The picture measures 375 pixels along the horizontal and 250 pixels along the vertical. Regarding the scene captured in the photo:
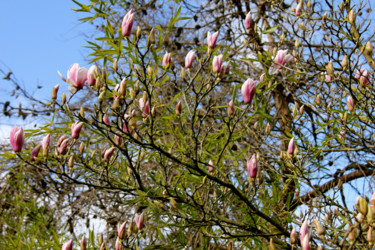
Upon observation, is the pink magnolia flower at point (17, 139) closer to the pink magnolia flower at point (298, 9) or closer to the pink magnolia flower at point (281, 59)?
the pink magnolia flower at point (281, 59)

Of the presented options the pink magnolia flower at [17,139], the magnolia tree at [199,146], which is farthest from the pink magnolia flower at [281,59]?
the pink magnolia flower at [17,139]

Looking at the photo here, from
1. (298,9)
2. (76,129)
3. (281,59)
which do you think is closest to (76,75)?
(76,129)

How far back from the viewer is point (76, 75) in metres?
1.09

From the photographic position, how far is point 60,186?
259 cm

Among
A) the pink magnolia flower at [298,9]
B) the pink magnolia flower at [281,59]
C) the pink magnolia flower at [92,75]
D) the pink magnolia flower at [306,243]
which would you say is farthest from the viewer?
the pink magnolia flower at [298,9]

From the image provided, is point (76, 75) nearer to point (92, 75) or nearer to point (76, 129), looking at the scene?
point (92, 75)

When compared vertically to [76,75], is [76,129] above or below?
below

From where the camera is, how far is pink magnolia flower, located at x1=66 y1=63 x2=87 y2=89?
1.10 metres

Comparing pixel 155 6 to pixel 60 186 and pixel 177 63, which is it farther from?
pixel 60 186

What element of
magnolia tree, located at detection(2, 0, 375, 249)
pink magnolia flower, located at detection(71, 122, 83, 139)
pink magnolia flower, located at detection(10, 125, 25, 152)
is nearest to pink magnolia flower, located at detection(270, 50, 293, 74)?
magnolia tree, located at detection(2, 0, 375, 249)

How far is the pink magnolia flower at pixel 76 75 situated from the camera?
3.59 feet

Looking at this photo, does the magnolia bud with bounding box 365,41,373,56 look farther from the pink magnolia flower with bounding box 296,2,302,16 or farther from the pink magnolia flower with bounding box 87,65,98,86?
the pink magnolia flower with bounding box 87,65,98,86

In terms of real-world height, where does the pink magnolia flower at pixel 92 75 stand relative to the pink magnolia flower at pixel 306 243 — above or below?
above

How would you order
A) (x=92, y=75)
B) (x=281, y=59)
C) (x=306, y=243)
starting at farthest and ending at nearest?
(x=281, y=59)
(x=92, y=75)
(x=306, y=243)
